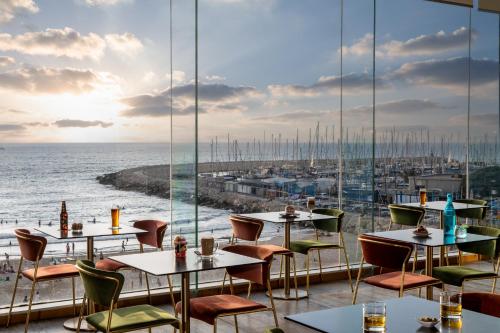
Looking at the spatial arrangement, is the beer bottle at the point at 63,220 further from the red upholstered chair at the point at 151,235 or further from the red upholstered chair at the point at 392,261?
the red upholstered chair at the point at 392,261

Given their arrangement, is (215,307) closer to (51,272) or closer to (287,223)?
(51,272)

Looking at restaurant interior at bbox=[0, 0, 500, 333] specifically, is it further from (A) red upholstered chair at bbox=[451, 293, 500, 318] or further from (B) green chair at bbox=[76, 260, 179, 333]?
(A) red upholstered chair at bbox=[451, 293, 500, 318]

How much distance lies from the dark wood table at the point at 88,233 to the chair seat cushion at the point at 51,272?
204 mm

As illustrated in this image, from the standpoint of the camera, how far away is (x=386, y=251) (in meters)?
4.89

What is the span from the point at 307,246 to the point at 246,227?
0.80 meters

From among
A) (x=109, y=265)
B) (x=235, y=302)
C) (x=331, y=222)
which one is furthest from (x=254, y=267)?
(x=331, y=222)

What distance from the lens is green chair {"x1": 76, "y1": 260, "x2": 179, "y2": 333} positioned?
360 centimetres

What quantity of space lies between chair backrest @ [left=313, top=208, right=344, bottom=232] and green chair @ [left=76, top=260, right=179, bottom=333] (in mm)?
3108

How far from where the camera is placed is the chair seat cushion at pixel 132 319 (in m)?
3.70

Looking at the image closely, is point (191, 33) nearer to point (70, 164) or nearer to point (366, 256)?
point (70, 164)

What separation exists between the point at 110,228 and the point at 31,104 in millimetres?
1415

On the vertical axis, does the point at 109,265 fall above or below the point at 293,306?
above

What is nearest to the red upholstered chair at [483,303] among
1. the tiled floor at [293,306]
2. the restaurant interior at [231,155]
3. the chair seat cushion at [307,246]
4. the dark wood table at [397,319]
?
the dark wood table at [397,319]

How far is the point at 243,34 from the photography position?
22.4ft
